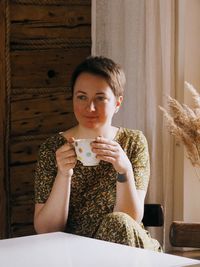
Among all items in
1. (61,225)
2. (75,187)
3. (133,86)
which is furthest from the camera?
(133,86)

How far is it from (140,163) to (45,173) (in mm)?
363

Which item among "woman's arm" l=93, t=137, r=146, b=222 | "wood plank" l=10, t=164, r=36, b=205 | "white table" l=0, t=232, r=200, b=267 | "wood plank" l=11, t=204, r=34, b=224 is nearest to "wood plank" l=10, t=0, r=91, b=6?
"wood plank" l=10, t=164, r=36, b=205

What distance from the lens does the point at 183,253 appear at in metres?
4.12

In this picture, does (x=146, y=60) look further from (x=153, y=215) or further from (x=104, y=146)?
(x=104, y=146)

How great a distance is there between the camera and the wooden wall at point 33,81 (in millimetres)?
3773

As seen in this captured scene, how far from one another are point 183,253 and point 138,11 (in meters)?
1.33

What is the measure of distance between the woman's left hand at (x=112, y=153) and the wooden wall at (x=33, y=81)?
4.10 ft

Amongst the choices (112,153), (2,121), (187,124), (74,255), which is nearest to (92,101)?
(112,153)

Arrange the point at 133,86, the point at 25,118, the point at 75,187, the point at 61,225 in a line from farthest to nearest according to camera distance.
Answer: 1. the point at 133,86
2. the point at 25,118
3. the point at 75,187
4. the point at 61,225

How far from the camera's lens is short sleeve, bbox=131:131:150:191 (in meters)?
2.83

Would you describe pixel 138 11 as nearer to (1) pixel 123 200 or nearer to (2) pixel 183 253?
(2) pixel 183 253

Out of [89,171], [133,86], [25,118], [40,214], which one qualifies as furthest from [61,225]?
[133,86]

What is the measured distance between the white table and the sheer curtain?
1.94 meters

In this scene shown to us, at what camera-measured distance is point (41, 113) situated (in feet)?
12.7
